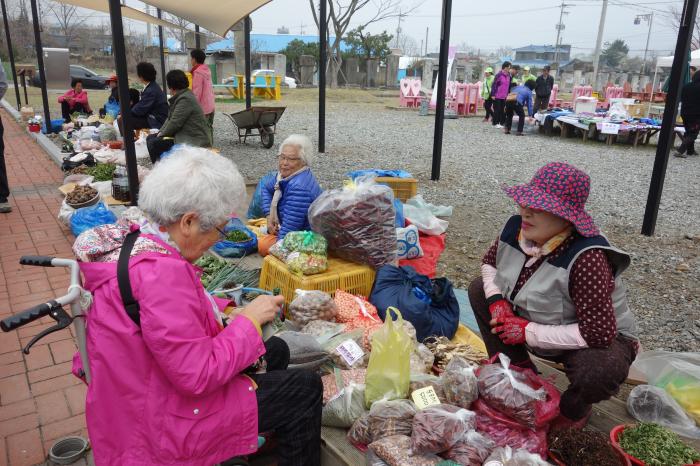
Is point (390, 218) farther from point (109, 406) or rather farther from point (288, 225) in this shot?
point (109, 406)

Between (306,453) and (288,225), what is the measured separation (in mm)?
2319

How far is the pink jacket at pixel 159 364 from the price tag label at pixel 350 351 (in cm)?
105

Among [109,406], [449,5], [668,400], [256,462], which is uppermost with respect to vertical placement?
[449,5]

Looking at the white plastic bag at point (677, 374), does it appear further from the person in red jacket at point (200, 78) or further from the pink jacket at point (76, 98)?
the pink jacket at point (76, 98)

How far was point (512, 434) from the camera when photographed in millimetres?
2150

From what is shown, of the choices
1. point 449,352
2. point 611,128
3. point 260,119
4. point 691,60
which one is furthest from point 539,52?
point 449,352

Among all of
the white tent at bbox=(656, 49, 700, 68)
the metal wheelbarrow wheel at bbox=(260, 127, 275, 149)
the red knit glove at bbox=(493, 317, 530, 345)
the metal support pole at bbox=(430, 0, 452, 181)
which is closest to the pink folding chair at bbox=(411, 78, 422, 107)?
the white tent at bbox=(656, 49, 700, 68)

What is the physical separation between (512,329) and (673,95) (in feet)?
13.1

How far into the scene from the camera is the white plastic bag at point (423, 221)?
4.75 meters

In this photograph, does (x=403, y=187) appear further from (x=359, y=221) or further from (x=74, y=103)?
(x=74, y=103)

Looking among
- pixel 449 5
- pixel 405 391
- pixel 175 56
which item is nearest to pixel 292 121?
pixel 449 5

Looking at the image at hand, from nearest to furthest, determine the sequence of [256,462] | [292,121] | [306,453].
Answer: [306,453] < [256,462] < [292,121]

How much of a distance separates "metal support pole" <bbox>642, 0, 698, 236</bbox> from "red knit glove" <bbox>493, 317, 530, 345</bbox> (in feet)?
12.3

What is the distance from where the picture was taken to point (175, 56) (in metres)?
29.4
